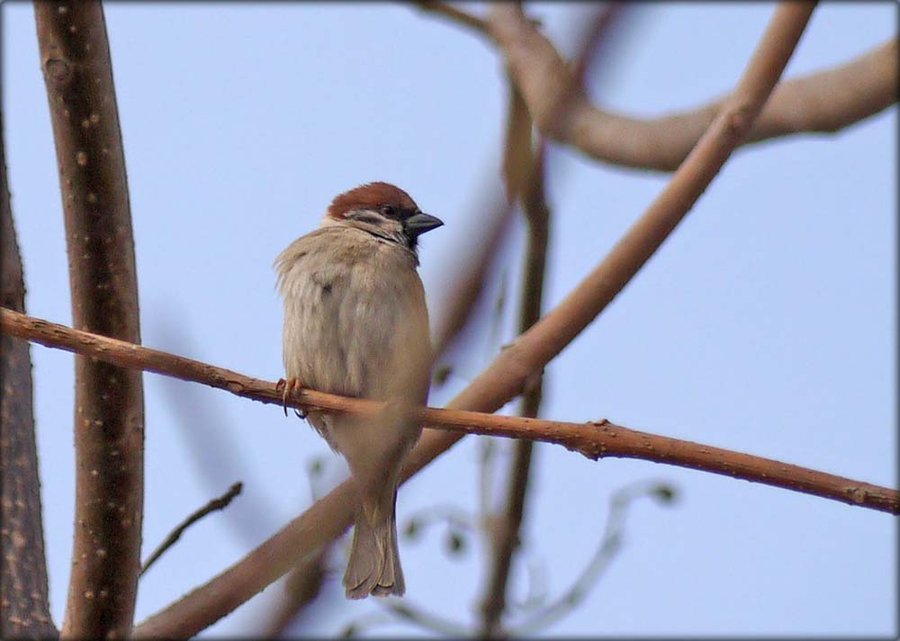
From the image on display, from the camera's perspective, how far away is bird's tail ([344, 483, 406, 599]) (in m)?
3.51

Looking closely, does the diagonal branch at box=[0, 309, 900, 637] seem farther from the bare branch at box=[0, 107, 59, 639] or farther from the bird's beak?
the bird's beak

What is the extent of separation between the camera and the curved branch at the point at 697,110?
13.3 ft

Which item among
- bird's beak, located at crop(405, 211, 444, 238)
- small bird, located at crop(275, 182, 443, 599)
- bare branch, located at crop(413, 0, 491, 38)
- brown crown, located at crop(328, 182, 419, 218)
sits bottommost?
small bird, located at crop(275, 182, 443, 599)

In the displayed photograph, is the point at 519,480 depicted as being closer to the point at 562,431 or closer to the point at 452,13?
the point at 562,431

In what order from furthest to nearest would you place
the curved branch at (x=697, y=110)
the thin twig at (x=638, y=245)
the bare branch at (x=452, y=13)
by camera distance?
the bare branch at (x=452, y=13), the curved branch at (x=697, y=110), the thin twig at (x=638, y=245)

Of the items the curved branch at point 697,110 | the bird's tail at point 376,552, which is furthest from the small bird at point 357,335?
the curved branch at point 697,110

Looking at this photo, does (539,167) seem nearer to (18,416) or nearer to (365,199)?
(18,416)

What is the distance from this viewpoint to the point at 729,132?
283cm

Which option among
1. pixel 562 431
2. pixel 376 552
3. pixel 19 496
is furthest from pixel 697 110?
pixel 19 496

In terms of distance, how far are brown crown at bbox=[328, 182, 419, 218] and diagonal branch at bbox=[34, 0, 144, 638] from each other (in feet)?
6.86

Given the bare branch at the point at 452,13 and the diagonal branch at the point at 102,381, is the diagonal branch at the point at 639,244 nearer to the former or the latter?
the diagonal branch at the point at 102,381

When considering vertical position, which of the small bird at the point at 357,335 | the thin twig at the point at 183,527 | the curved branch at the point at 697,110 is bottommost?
the thin twig at the point at 183,527

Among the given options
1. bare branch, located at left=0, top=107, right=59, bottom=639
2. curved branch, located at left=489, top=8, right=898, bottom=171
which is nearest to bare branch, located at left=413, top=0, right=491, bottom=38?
curved branch, located at left=489, top=8, right=898, bottom=171

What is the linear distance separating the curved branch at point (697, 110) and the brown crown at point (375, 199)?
0.70 meters
